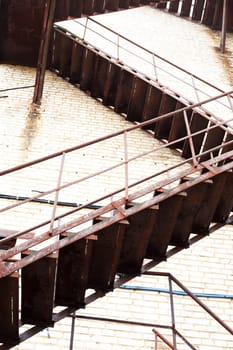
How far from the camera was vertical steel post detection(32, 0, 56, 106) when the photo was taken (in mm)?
9086

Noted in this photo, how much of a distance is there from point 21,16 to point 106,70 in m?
2.54

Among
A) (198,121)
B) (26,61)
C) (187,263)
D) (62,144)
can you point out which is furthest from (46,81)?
(187,263)

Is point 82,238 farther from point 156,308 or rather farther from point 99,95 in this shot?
point 99,95

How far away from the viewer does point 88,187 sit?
834cm

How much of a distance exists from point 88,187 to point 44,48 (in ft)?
11.0

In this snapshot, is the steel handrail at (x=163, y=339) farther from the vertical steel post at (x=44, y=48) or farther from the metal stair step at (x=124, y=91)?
the vertical steel post at (x=44, y=48)

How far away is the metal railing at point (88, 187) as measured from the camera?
4.08 m

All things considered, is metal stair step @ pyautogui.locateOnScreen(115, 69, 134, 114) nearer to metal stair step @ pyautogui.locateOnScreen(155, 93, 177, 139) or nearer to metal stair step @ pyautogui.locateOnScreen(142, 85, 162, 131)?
metal stair step @ pyautogui.locateOnScreen(142, 85, 162, 131)

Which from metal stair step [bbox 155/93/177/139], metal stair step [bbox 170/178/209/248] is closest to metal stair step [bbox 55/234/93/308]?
metal stair step [bbox 170/178/209/248]

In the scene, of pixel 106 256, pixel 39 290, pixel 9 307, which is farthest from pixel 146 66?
pixel 9 307

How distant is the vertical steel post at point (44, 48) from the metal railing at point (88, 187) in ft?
6.05

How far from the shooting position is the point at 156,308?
7.04m

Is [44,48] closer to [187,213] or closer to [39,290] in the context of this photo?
[187,213]

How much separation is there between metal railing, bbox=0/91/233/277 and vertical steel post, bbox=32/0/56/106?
185cm
